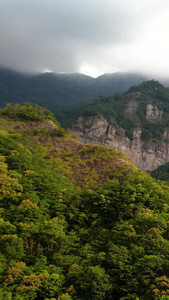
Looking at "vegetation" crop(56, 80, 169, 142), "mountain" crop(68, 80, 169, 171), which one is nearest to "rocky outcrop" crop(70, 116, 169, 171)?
"mountain" crop(68, 80, 169, 171)

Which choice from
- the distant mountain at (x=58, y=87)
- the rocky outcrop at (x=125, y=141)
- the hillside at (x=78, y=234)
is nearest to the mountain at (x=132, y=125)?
the rocky outcrop at (x=125, y=141)

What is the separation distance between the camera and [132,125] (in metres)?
94.9

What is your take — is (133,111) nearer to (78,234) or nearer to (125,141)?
(125,141)

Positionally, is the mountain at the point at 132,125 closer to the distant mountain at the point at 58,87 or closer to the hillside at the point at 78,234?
the distant mountain at the point at 58,87

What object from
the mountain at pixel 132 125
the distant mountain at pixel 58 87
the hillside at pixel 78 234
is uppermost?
the distant mountain at pixel 58 87

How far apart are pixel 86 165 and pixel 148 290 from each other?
12988 mm

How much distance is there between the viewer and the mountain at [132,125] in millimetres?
85625

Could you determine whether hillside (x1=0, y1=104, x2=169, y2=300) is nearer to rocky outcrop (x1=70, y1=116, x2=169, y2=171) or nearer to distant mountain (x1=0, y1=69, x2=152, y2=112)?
rocky outcrop (x1=70, y1=116, x2=169, y2=171)

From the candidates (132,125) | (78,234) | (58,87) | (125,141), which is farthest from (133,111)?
(78,234)

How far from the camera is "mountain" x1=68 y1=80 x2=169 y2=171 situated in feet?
281

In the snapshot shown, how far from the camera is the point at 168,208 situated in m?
15.6

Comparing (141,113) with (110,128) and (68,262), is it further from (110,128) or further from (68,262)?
(68,262)

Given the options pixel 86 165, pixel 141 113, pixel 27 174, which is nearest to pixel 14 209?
pixel 27 174

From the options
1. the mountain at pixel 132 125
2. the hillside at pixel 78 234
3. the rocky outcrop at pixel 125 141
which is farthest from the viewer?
the mountain at pixel 132 125
